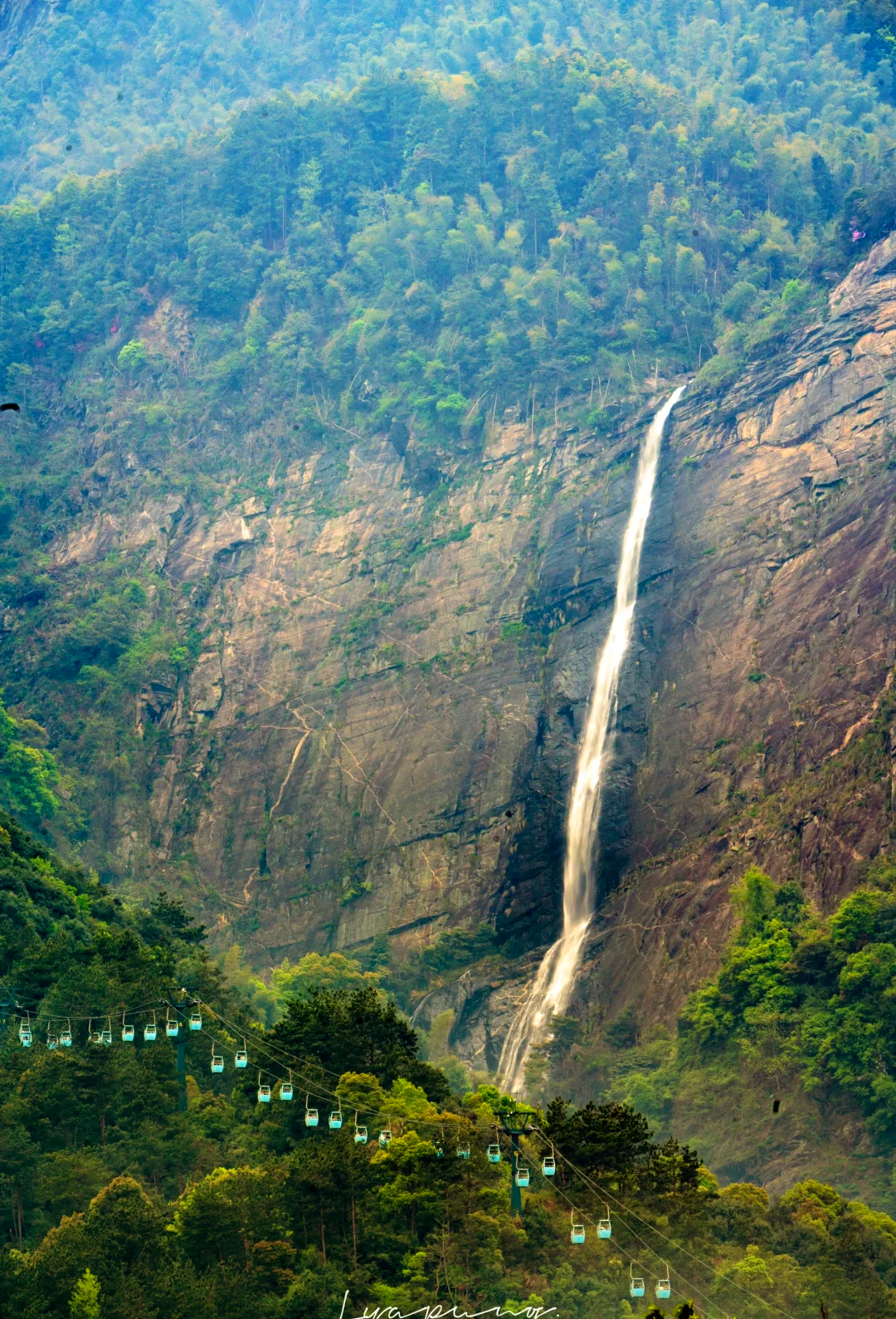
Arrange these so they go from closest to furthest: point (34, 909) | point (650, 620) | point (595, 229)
Answer: point (34, 909) → point (650, 620) → point (595, 229)

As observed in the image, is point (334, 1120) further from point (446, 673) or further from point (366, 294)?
point (366, 294)

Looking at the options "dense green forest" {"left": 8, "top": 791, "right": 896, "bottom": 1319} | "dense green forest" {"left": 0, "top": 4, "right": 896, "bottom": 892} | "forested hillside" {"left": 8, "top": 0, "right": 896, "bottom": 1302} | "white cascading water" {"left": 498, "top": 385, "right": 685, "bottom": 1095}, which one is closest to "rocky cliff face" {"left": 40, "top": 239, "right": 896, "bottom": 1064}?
"forested hillside" {"left": 8, "top": 0, "right": 896, "bottom": 1302}

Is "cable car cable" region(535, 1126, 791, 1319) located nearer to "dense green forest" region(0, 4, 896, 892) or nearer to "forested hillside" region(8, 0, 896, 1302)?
"forested hillside" region(8, 0, 896, 1302)

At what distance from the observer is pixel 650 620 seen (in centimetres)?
7912

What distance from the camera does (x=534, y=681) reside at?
80.2 m

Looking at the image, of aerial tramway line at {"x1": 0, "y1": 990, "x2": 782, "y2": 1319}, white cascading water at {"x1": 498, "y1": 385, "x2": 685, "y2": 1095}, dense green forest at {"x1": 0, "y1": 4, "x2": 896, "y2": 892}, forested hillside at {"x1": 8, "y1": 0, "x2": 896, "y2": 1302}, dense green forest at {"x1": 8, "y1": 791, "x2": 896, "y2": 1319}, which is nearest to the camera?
dense green forest at {"x1": 8, "y1": 791, "x2": 896, "y2": 1319}

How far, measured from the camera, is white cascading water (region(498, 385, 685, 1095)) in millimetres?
69625

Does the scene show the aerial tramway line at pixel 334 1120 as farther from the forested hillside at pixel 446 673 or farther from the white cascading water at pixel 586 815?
the white cascading water at pixel 586 815

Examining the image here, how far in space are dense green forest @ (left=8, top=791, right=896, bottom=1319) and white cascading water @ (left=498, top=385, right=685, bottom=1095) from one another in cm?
1854

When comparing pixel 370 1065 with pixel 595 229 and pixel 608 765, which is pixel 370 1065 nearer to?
pixel 608 765

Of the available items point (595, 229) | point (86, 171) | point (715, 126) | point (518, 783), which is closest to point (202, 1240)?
point (518, 783)

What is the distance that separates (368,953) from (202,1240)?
35538 mm

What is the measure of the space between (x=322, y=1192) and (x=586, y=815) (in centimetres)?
3506

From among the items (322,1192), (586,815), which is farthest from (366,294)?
(322,1192)
